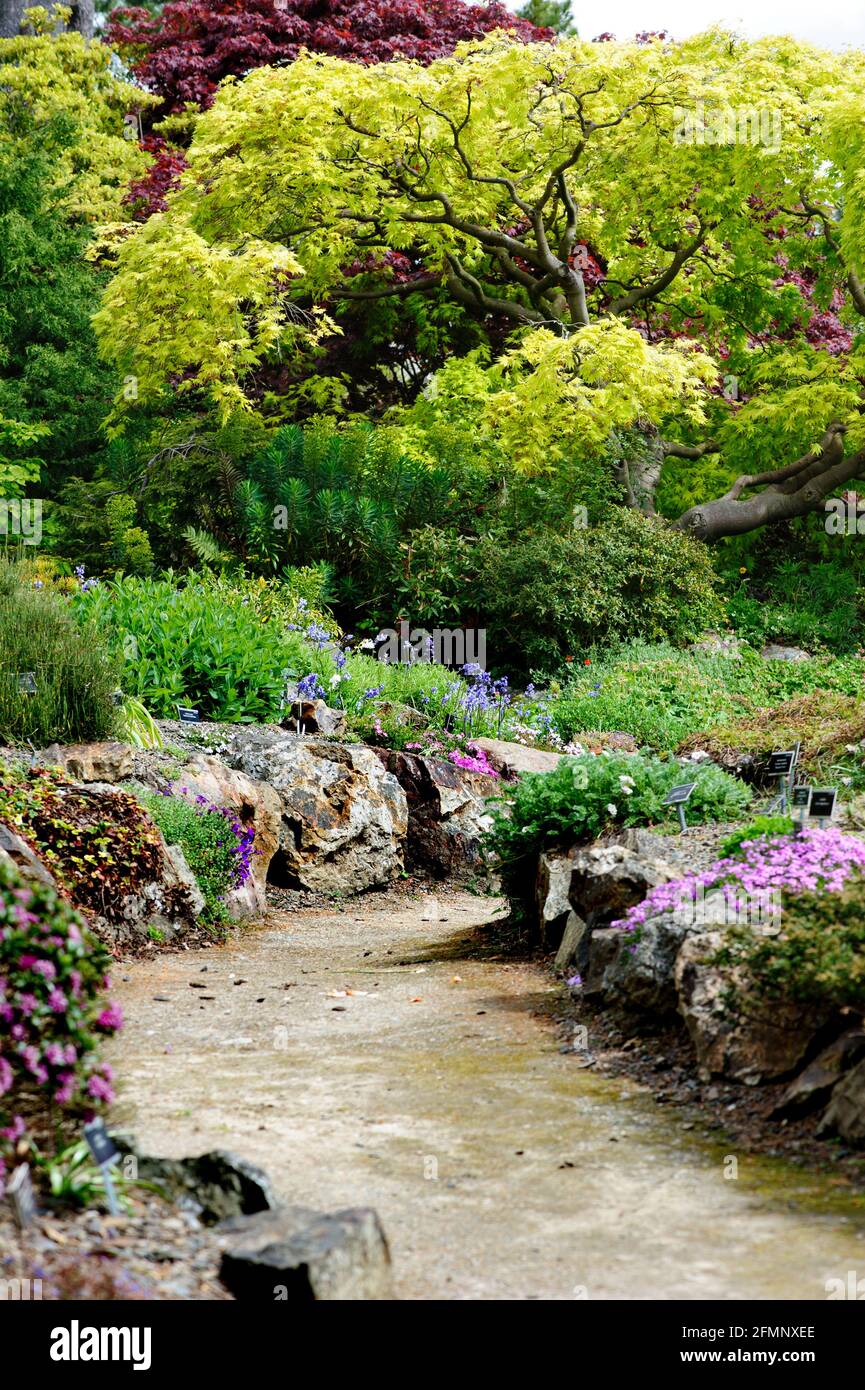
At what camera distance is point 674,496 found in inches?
699

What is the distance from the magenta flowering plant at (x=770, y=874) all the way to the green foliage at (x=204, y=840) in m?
2.98

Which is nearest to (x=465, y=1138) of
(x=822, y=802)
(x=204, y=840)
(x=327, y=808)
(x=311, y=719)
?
(x=822, y=802)

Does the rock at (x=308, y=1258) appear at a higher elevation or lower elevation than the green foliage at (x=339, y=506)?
lower

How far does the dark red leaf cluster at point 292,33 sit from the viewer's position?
18547 millimetres

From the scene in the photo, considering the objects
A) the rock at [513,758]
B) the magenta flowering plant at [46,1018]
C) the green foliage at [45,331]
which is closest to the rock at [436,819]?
the rock at [513,758]

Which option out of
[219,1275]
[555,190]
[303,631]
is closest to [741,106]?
[555,190]

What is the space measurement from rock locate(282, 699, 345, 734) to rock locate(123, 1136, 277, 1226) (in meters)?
6.37

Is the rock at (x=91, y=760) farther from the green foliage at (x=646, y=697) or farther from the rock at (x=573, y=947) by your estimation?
the green foliage at (x=646, y=697)

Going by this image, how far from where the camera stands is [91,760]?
7.91 metres

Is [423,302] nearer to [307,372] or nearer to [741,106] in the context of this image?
[307,372]

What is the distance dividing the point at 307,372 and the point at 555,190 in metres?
3.98

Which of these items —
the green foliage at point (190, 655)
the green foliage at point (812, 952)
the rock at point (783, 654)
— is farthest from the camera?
the rock at point (783, 654)

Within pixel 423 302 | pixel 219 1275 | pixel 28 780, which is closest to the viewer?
pixel 219 1275

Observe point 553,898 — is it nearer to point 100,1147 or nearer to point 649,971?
point 649,971
